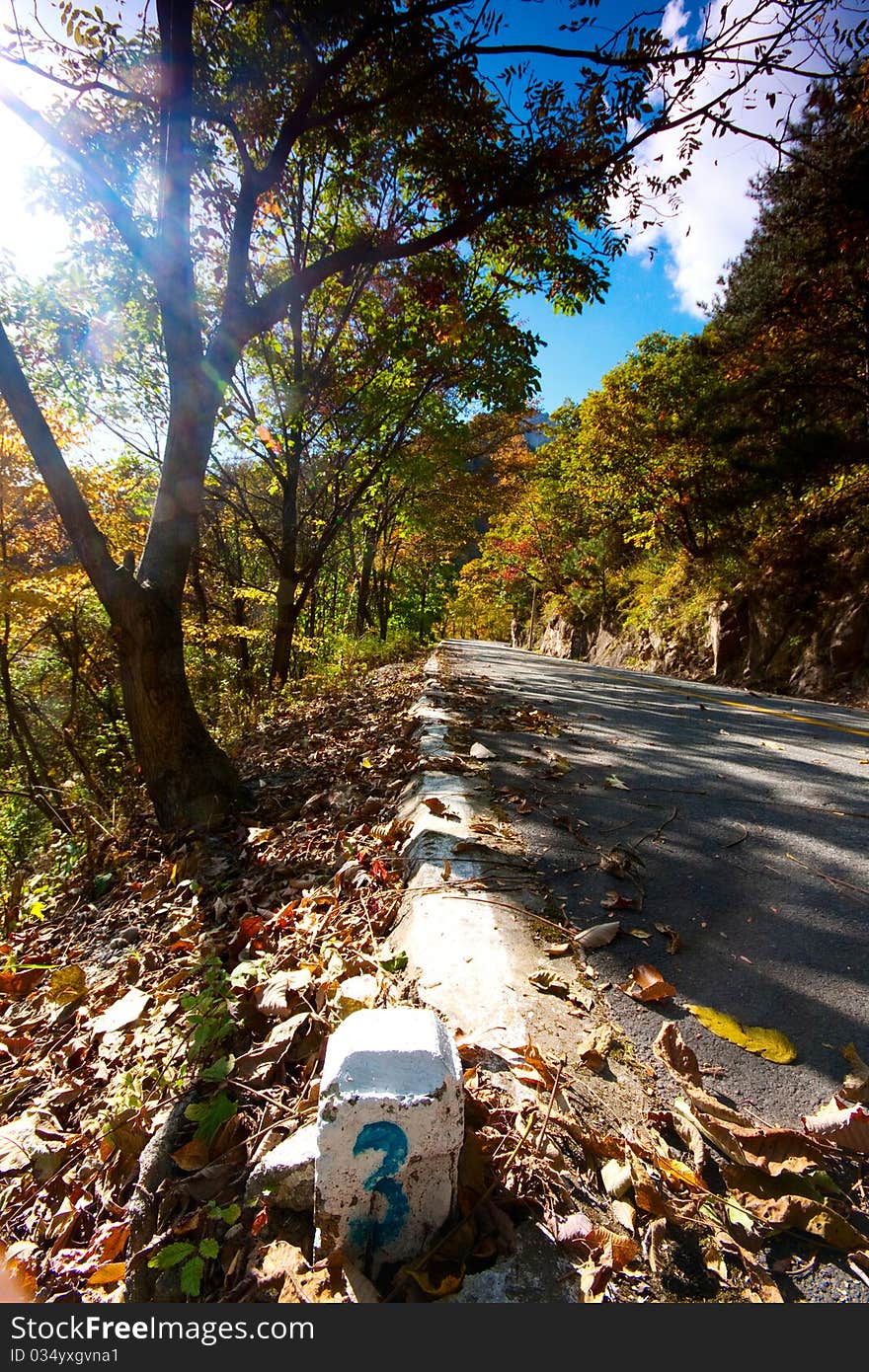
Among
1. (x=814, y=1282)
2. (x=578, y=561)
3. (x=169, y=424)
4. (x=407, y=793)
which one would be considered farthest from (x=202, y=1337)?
(x=578, y=561)

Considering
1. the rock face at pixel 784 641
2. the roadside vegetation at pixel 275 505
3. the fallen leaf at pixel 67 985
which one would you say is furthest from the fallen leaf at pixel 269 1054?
the rock face at pixel 784 641

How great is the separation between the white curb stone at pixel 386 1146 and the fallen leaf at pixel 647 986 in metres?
0.86

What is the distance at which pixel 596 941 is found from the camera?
1.84 meters

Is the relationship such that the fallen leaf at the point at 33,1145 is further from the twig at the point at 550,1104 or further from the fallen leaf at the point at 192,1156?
the twig at the point at 550,1104

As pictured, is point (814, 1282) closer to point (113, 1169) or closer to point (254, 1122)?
point (254, 1122)

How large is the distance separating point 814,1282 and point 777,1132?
261 mm

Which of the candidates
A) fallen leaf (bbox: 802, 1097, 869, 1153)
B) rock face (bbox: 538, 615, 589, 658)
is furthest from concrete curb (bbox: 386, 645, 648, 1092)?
rock face (bbox: 538, 615, 589, 658)

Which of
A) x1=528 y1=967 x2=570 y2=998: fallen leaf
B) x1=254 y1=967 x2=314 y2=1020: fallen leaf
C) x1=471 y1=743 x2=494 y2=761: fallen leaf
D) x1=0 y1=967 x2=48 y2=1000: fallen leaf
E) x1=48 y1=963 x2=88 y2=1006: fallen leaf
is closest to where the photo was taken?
x1=528 y1=967 x2=570 y2=998: fallen leaf

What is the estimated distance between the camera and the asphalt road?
1.49 meters

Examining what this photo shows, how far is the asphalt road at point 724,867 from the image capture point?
149 centimetres

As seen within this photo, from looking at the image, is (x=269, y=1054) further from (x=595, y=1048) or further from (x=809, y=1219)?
(x=809, y=1219)

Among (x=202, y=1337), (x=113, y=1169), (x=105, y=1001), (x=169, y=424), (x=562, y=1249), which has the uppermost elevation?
(x=169, y=424)

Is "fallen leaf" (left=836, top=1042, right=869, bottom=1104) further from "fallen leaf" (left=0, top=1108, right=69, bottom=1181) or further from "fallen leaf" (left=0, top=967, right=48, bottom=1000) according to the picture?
"fallen leaf" (left=0, top=967, right=48, bottom=1000)

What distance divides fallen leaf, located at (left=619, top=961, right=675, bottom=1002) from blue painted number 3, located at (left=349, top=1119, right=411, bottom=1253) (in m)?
0.93
